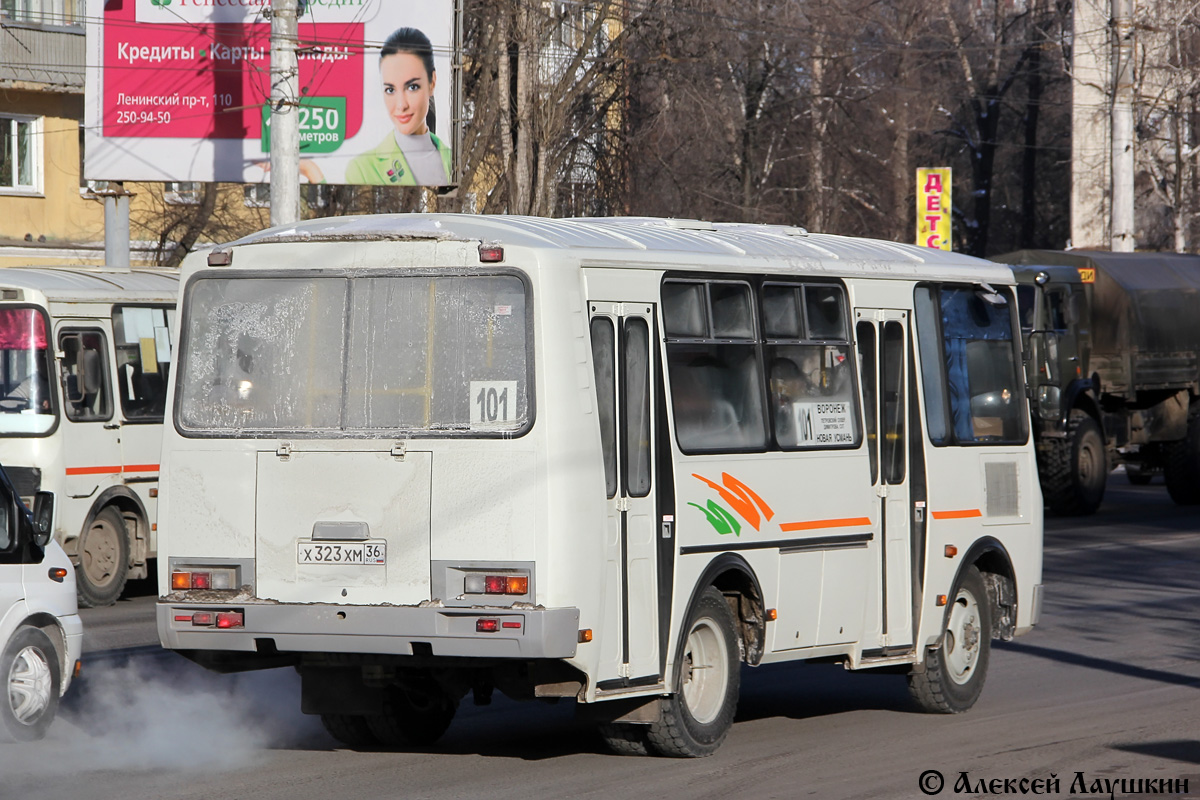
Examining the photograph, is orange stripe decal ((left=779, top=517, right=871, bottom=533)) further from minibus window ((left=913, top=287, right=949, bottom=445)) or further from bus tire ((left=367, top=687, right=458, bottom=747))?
bus tire ((left=367, top=687, right=458, bottom=747))

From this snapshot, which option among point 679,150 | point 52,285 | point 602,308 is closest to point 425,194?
point 679,150

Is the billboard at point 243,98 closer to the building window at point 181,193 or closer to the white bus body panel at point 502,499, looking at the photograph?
the building window at point 181,193

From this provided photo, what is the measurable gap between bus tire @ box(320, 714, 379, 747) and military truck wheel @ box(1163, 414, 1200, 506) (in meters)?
18.2

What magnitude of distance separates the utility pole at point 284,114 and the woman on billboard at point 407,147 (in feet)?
16.7

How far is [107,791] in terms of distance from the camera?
779 cm

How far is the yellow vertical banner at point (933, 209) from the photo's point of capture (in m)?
34.8

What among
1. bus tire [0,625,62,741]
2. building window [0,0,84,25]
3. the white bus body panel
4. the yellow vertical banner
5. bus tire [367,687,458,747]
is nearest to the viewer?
the white bus body panel

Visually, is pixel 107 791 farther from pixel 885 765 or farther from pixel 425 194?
pixel 425 194

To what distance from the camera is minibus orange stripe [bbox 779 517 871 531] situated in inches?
356

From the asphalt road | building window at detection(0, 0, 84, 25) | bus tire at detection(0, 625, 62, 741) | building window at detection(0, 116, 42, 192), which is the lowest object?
the asphalt road

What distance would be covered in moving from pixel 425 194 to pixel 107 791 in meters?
26.1

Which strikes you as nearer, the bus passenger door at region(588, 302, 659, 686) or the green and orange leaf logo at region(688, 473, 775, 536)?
the bus passenger door at region(588, 302, 659, 686)

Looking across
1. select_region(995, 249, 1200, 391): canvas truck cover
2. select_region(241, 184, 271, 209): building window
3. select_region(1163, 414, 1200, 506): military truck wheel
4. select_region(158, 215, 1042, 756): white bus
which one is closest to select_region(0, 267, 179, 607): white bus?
select_region(158, 215, 1042, 756): white bus

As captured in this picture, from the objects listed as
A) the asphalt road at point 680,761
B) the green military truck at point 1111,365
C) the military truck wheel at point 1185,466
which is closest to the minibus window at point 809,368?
the asphalt road at point 680,761
